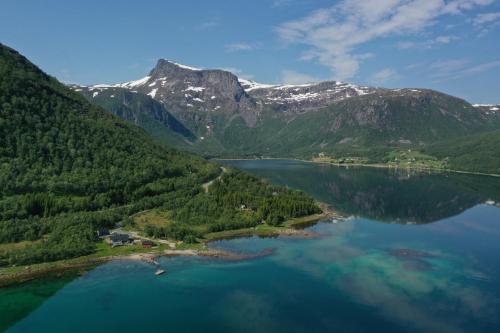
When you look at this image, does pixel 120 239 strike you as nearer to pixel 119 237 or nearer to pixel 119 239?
pixel 119 239

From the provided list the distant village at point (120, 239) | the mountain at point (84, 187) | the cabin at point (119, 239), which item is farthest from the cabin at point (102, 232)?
the cabin at point (119, 239)

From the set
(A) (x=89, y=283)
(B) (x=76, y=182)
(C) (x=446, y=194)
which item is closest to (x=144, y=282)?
(A) (x=89, y=283)

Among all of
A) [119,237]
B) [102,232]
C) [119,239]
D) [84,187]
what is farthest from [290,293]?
[84,187]

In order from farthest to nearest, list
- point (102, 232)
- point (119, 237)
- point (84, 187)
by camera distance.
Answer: point (84, 187), point (102, 232), point (119, 237)

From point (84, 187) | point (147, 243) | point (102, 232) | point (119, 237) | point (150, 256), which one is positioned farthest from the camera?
point (84, 187)

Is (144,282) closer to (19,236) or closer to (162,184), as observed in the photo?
(19,236)
